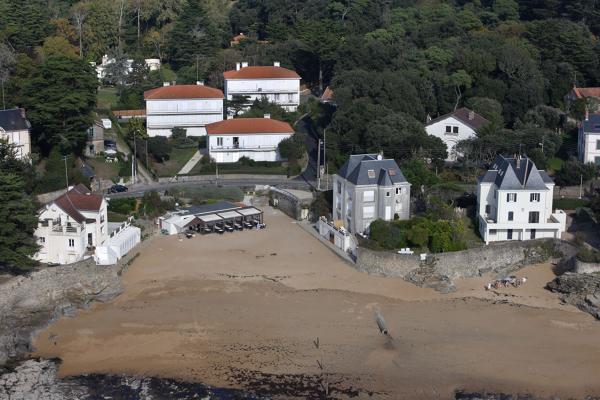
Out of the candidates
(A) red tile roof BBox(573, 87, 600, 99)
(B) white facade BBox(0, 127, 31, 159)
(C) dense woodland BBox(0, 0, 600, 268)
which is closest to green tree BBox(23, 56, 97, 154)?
(C) dense woodland BBox(0, 0, 600, 268)

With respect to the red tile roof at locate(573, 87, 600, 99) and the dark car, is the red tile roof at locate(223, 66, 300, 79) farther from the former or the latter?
the red tile roof at locate(573, 87, 600, 99)

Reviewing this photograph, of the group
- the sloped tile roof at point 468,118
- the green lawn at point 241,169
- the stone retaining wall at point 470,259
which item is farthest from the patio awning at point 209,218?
the sloped tile roof at point 468,118

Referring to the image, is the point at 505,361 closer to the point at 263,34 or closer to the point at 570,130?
the point at 570,130

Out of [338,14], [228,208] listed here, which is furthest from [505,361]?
[338,14]

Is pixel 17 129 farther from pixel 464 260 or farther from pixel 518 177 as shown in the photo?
pixel 518 177

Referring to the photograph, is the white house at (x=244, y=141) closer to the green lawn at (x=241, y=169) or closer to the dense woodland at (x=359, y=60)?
the green lawn at (x=241, y=169)

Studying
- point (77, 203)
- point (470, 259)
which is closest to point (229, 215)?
point (77, 203)
